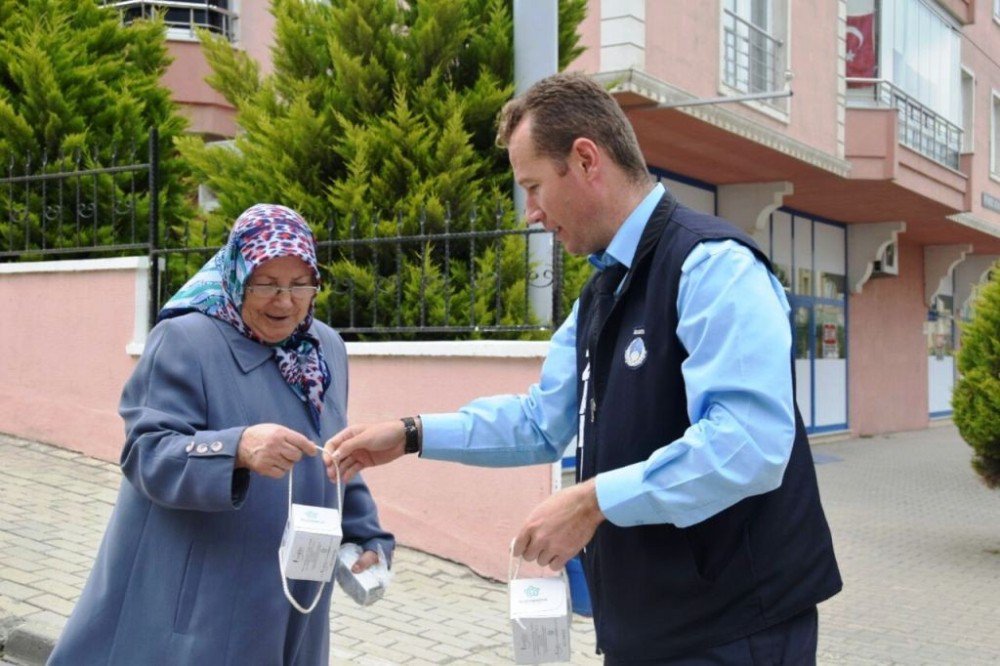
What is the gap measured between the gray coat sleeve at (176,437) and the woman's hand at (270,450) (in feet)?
0.09

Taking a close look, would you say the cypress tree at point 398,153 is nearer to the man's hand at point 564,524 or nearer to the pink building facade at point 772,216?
the pink building facade at point 772,216

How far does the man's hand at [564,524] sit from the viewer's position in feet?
6.77

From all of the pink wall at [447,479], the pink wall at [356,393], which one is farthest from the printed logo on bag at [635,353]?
the pink wall at [447,479]

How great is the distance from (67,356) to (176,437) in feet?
22.0

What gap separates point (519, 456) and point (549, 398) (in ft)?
0.54

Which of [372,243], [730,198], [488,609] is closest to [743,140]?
[730,198]

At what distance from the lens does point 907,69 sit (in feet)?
57.6

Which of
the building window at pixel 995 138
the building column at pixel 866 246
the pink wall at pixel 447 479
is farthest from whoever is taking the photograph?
the building window at pixel 995 138

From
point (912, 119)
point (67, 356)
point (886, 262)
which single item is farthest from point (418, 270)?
point (886, 262)

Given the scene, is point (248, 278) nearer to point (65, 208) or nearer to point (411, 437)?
point (411, 437)

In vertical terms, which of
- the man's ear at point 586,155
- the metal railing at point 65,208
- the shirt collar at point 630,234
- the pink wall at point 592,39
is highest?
the pink wall at point 592,39

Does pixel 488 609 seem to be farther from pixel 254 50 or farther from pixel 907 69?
pixel 907 69

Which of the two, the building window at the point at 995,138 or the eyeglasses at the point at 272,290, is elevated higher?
the building window at the point at 995,138

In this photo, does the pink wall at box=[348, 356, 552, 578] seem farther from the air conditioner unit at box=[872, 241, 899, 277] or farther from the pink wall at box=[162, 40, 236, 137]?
the air conditioner unit at box=[872, 241, 899, 277]
